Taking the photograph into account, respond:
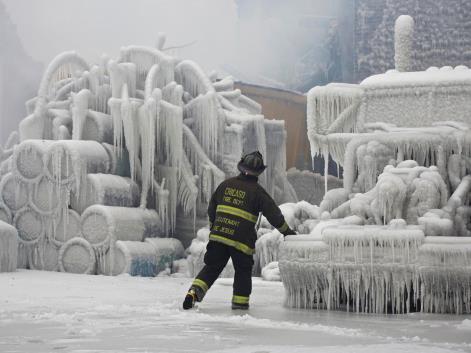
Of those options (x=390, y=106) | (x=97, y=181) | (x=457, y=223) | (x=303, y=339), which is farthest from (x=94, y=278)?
(x=303, y=339)

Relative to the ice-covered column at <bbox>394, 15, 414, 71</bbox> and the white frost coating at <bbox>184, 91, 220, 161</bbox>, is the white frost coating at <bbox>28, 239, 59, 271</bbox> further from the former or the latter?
the ice-covered column at <bbox>394, 15, 414, 71</bbox>

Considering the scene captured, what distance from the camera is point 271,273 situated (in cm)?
Result: 1552

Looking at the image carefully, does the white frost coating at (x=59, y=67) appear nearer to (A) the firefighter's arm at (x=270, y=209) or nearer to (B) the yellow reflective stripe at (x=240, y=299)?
(A) the firefighter's arm at (x=270, y=209)

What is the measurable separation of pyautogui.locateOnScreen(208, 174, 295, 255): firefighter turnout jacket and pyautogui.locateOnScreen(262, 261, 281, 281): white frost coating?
5276mm

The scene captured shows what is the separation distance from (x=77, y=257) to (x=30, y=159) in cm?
200

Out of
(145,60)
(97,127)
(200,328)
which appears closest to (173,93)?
(145,60)

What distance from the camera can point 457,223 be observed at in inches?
418

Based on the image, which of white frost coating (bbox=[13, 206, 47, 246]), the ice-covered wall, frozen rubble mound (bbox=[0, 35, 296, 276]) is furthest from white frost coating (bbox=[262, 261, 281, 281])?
the ice-covered wall

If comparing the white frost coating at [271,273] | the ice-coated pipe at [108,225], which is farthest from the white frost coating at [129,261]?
the white frost coating at [271,273]

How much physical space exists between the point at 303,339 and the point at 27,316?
8.67 ft

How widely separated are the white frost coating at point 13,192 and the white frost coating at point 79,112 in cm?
141

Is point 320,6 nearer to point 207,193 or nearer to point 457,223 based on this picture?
point 207,193

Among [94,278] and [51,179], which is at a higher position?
[51,179]

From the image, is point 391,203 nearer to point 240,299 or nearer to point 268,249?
point 240,299
